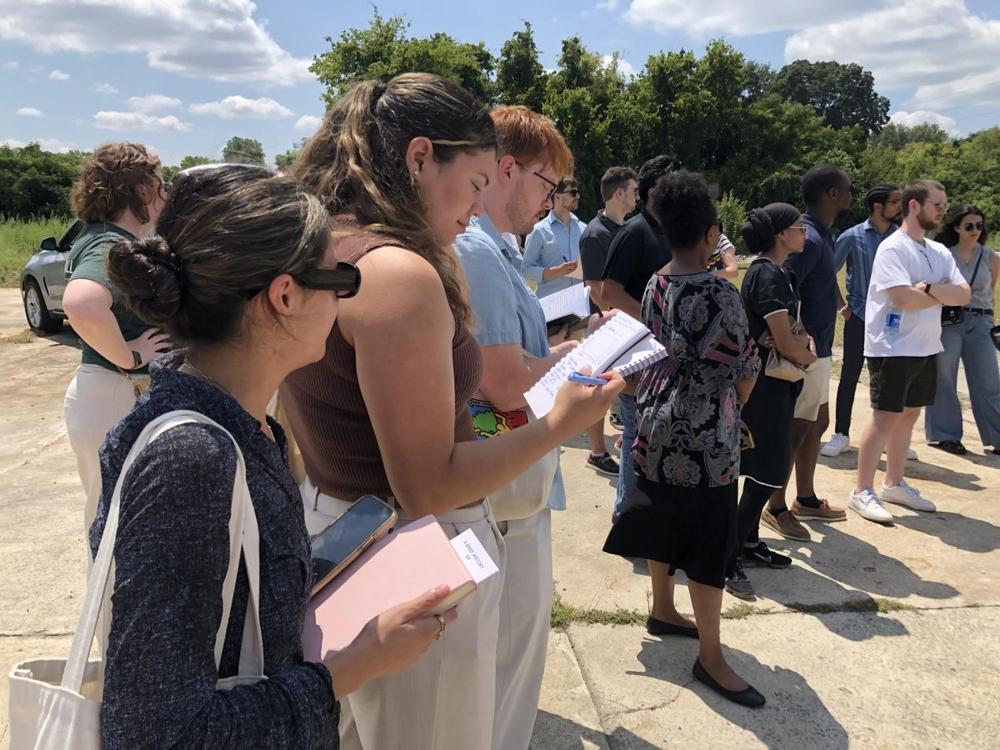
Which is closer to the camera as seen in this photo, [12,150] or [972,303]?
[972,303]

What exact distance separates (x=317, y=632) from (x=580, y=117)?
37971 millimetres

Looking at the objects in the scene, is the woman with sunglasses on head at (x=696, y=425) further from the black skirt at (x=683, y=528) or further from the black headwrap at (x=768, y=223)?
the black headwrap at (x=768, y=223)

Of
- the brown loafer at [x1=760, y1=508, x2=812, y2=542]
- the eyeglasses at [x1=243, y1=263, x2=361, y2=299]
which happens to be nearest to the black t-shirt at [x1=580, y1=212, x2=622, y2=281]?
the brown loafer at [x1=760, y1=508, x2=812, y2=542]

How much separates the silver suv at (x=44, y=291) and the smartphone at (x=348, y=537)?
34.8ft

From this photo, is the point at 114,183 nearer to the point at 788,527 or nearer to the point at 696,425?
the point at 696,425

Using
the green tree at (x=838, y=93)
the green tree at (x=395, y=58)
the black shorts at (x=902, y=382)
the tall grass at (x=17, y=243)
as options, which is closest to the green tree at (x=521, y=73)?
the green tree at (x=395, y=58)

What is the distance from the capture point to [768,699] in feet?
9.34

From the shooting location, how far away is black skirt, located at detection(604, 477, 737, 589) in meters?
2.81

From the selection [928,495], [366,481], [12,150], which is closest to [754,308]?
[928,495]

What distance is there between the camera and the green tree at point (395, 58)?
37.2m

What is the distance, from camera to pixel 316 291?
1.13m

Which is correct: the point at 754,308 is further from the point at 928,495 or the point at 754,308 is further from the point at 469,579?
the point at 469,579

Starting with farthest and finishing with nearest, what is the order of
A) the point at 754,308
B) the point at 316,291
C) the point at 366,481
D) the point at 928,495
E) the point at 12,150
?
the point at 12,150, the point at 928,495, the point at 754,308, the point at 366,481, the point at 316,291

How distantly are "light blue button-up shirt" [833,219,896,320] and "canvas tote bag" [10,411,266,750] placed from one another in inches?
226
